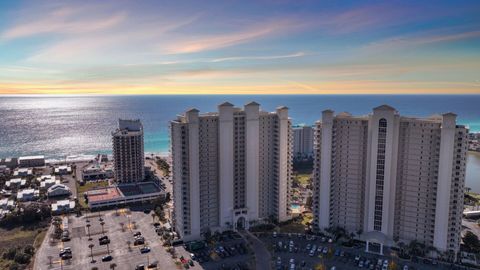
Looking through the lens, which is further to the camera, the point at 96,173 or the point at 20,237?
the point at 96,173

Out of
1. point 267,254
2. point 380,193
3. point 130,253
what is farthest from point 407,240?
point 130,253

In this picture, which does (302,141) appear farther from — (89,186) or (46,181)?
(46,181)

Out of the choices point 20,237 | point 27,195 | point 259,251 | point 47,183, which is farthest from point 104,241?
point 47,183

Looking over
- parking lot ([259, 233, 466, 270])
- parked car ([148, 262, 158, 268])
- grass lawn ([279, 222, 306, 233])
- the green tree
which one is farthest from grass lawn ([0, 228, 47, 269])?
the green tree

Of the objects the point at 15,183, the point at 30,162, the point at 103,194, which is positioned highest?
the point at 30,162

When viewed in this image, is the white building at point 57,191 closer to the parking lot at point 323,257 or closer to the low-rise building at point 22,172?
the low-rise building at point 22,172

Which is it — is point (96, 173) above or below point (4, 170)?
above

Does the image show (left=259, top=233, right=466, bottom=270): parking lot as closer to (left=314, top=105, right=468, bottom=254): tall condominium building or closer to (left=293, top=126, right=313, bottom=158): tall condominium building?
(left=314, top=105, right=468, bottom=254): tall condominium building

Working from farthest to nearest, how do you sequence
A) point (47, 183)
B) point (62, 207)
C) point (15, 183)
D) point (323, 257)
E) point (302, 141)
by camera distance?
point (302, 141)
point (15, 183)
point (47, 183)
point (62, 207)
point (323, 257)

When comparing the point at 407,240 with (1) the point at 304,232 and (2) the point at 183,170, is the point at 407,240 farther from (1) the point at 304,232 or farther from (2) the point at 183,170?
(2) the point at 183,170
